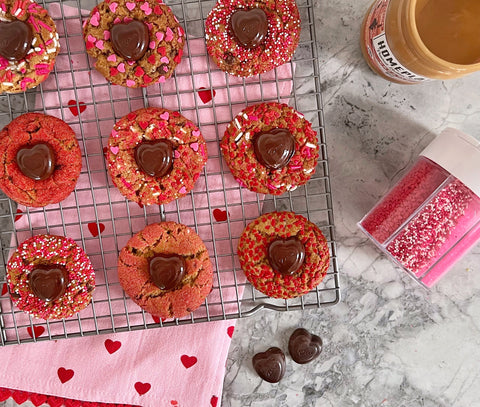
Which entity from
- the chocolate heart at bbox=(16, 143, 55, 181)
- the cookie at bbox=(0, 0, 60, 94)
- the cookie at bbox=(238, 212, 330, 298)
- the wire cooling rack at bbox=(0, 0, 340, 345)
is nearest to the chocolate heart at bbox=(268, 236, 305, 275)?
the cookie at bbox=(238, 212, 330, 298)

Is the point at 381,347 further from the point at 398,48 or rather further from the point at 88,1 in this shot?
the point at 88,1

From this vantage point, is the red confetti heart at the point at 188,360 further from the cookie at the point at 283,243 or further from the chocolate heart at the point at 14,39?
the chocolate heart at the point at 14,39

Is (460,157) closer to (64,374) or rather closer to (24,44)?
(24,44)

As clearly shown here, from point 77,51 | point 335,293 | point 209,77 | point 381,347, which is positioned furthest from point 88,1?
point 381,347

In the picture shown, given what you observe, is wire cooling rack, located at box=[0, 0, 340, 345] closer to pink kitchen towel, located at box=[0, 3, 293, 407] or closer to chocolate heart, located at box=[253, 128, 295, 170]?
pink kitchen towel, located at box=[0, 3, 293, 407]

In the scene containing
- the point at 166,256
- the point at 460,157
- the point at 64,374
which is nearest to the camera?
the point at 460,157

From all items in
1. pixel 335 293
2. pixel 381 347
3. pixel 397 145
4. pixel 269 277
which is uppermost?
pixel 397 145

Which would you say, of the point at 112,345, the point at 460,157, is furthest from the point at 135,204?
the point at 460,157
